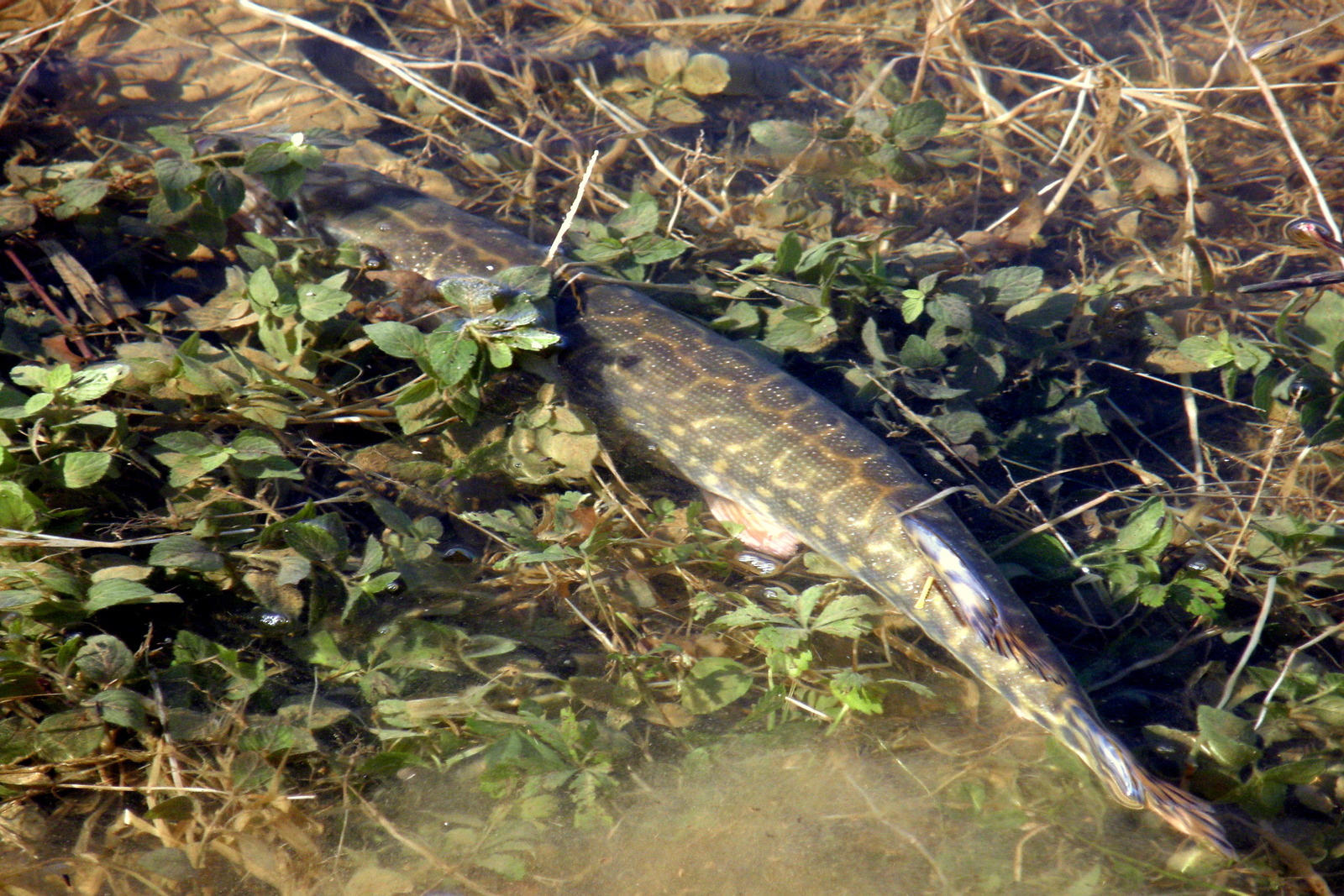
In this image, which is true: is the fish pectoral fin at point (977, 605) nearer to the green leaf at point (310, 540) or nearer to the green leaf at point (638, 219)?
the green leaf at point (638, 219)

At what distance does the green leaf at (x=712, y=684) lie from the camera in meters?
2.61

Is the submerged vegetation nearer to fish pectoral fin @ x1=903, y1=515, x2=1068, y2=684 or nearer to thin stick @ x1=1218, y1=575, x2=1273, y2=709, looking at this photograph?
thin stick @ x1=1218, y1=575, x2=1273, y2=709

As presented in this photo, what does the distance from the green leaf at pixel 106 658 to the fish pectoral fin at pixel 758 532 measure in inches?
79.8

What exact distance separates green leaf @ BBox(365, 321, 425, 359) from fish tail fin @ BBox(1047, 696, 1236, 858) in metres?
2.40

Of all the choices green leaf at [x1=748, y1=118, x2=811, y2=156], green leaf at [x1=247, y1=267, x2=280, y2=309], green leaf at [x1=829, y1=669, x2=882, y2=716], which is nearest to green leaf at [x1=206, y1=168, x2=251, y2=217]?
green leaf at [x1=247, y1=267, x2=280, y2=309]

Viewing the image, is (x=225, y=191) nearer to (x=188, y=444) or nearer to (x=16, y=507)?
(x=188, y=444)

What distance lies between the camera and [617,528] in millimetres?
3100

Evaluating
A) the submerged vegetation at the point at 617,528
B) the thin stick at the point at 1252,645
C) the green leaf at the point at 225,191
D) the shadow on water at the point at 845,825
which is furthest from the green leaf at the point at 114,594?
the thin stick at the point at 1252,645

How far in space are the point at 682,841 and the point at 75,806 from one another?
66.9 inches

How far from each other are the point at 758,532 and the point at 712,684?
77cm

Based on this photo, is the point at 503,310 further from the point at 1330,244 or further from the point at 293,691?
the point at 1330,244

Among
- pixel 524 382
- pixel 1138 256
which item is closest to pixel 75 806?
pixel 524 382

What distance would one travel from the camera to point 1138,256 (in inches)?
166

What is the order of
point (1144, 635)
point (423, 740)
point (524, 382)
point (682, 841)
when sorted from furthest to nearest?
point (524, 382)
point (1144, 635)
point (423, 740)
point (682, 841)
